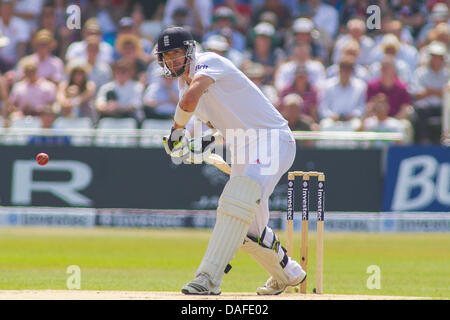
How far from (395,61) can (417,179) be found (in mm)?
2334

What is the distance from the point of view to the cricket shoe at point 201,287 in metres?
7.05

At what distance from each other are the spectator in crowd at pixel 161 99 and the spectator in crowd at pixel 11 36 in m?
2.97

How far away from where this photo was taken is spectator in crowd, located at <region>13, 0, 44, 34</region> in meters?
17.8

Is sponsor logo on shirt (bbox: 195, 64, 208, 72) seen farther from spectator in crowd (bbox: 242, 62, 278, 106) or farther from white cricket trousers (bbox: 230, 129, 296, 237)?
spectator in crowd (bbox: 242, 62, 278, 106)

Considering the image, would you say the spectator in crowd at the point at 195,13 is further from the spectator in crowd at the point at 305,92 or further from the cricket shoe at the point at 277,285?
the cricket shoe at the point at 277,285

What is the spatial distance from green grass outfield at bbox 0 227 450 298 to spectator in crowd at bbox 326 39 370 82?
2.78 metres

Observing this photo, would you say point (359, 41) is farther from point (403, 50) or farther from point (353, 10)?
point (353, 10)

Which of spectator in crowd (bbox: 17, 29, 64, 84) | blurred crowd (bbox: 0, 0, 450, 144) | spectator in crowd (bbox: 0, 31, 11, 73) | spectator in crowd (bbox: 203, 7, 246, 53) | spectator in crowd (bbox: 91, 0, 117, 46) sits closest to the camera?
blurred crowd (bbox: 0, 0, 450, 144)

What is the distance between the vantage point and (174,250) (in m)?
13.2

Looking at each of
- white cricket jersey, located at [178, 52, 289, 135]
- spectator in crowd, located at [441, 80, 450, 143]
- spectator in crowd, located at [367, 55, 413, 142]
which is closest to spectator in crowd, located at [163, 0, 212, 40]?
spectator in crowd, located at [367, 55, 413, 142]

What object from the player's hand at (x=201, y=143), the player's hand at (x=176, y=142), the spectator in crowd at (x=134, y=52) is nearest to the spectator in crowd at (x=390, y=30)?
the spectator in crowd at (x=134, y=52)

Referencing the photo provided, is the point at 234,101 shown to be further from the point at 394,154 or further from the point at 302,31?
the point at 302,31

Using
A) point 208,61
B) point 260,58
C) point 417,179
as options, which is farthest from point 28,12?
point 208,61


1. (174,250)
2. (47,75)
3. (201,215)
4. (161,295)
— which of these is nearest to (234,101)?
(161,295)
